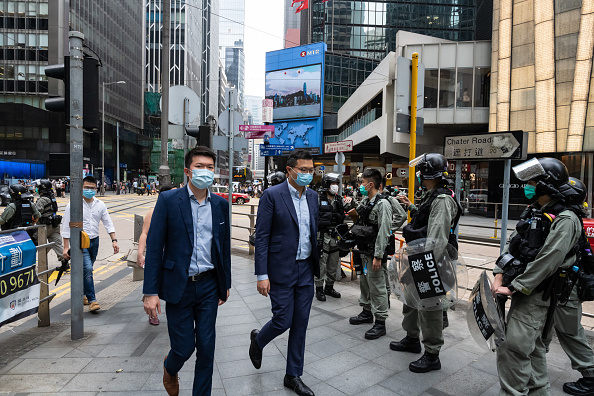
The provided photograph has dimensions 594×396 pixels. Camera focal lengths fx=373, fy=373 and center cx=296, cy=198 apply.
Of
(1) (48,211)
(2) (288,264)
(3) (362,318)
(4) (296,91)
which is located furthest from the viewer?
(4) (296,91)

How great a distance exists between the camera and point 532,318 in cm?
253

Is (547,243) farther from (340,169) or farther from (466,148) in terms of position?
(340,169)

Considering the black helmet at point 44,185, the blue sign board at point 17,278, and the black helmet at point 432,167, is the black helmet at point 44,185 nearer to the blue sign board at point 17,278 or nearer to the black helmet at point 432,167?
the blue sign board at point 17,278

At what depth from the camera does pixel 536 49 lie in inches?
752

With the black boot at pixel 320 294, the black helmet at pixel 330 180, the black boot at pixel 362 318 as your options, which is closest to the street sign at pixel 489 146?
the black helmet at pixel 330 180

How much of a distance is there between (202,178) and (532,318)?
2.48m

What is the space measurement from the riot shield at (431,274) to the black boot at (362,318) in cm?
128

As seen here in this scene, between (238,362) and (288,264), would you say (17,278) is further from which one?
(288,264)

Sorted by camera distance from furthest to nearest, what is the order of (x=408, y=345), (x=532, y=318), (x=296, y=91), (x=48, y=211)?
(x=296, y=91) < (x=48, y=211) < (x=408, y=345) < (x=532, y=318)

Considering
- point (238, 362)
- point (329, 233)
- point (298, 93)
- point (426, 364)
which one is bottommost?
point (238, 362)

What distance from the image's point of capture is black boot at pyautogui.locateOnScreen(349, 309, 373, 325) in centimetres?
449

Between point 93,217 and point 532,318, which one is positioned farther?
point 93,217

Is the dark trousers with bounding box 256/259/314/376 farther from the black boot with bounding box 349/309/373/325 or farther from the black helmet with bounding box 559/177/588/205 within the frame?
the black helmet with bounding box 559/177/588/205

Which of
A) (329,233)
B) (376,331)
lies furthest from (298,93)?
(376,331)
